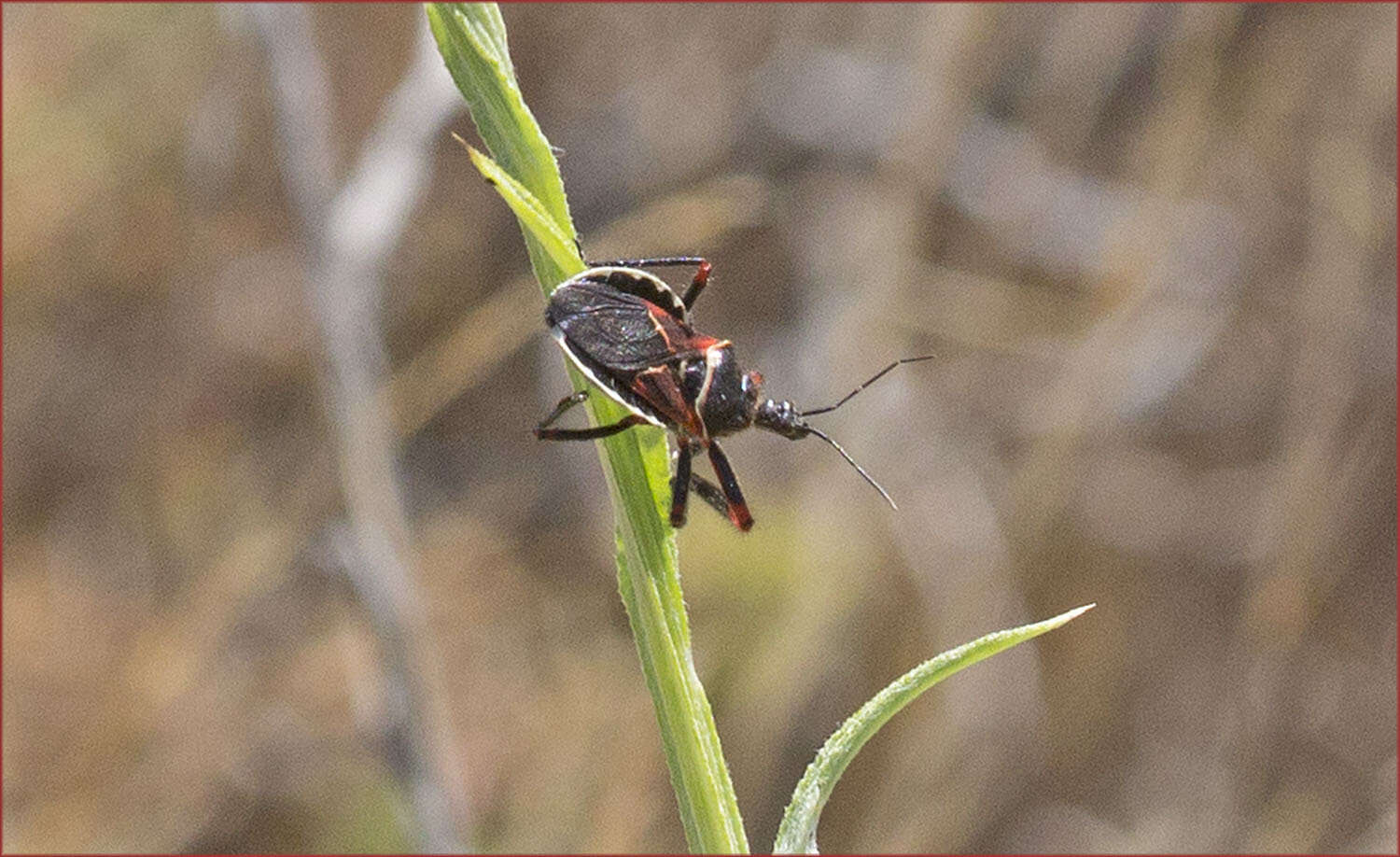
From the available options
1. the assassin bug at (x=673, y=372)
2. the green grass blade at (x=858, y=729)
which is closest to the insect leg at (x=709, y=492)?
the assassin bug at (x=673, y=372)

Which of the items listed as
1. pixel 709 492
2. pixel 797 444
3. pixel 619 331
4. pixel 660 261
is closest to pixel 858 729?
pixel 709 492

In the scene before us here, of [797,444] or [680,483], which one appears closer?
→ [680,483]

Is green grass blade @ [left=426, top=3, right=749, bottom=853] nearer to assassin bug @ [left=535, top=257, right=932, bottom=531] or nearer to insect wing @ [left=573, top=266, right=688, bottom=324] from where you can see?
assassin bug @ [left=535, top=257, right=932, bottom=531]

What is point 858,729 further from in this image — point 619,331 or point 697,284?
point 697,284

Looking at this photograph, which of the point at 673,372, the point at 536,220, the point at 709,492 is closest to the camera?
the point at 536,220

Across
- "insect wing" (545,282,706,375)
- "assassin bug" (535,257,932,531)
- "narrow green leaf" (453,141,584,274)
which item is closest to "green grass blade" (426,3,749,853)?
"narrow green leaf" (453,141,584,274)

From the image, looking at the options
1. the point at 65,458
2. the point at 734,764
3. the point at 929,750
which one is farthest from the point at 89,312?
the point at 929,750
